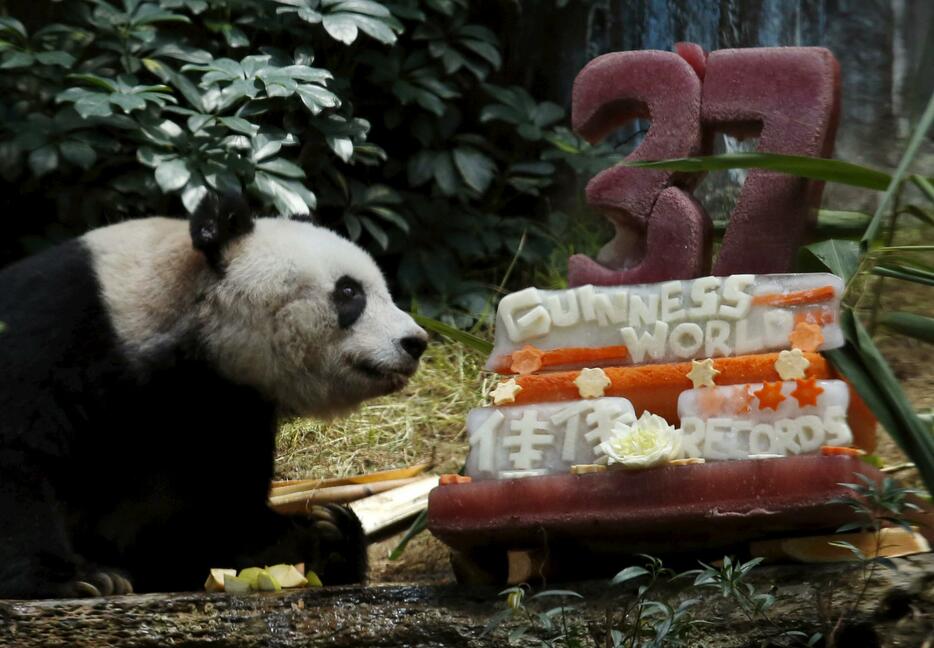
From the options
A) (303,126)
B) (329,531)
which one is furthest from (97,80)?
(329,531)

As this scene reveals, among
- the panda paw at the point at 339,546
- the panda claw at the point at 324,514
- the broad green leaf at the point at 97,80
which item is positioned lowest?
the panda paw at the point at 339,546

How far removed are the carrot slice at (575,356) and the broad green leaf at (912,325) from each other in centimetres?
79

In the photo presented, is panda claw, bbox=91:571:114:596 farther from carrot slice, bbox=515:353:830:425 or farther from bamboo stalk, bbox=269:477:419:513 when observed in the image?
bamboo stalk, bbox=269:477:419:513

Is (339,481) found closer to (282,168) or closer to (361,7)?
(282,168)

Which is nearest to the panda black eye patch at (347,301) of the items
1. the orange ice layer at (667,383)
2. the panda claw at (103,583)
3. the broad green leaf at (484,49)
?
the orange ice layer at (667,383)

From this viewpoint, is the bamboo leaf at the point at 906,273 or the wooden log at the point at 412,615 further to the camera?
the bamboo leaf at the point at 906,273

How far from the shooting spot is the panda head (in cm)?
352

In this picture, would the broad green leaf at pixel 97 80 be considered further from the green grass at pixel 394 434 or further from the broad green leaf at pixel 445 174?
the broad green leaf at pixel 445 174

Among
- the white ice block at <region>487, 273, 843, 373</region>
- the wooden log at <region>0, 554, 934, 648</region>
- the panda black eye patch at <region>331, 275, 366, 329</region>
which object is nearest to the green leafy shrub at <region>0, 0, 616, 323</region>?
the panda black eye patch at <region>331, 275, 366, 329</region>

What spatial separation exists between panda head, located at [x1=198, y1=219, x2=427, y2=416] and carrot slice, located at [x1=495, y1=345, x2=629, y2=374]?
0.65 meters

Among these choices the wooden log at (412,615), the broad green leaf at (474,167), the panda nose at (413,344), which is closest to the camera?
the wooden log at (412,615)

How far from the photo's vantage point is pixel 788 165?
2.93 meters

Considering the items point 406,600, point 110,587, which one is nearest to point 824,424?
point 406,600

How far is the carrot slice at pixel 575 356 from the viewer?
9.71 feet
